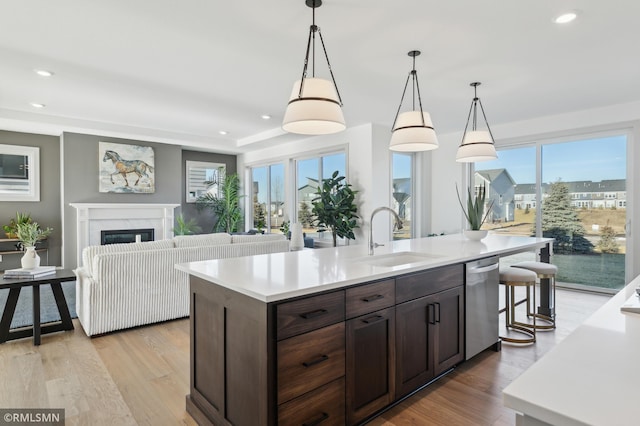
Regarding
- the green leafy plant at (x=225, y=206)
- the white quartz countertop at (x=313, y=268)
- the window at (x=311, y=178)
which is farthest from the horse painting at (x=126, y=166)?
the white quartz countertop at (x=313, y=268)

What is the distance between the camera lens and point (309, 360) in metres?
1.66

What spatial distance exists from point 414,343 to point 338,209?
12.0 ft

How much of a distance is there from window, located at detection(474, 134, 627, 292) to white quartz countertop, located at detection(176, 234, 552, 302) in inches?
118

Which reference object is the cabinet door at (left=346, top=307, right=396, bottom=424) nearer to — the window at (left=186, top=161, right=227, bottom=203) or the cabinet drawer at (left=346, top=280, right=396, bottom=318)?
the cabinet drawer at (left=346, top=280, right=396, bottom=318)

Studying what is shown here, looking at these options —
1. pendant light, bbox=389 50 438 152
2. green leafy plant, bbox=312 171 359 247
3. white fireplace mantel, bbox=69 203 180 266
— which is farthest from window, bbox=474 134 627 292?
white fireplace mantel, bbox=69 203 180 266

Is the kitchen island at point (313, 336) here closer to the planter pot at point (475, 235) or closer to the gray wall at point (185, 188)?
the planter pot at point (475, 235)

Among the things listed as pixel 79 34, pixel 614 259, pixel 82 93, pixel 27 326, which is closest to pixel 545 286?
pixel 614 259

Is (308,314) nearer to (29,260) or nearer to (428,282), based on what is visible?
(428,282)

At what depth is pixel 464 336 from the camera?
8.52ft

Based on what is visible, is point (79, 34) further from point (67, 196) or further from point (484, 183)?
point (484, 183)

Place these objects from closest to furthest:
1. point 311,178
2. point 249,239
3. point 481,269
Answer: point 481,269, point 249,239, point 311,178

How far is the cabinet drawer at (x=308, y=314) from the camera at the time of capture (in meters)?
1.56

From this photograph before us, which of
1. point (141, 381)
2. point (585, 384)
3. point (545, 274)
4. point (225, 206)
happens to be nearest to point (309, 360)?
point (585, 384)

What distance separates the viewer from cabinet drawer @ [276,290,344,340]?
1.56m
